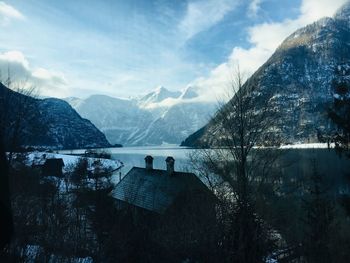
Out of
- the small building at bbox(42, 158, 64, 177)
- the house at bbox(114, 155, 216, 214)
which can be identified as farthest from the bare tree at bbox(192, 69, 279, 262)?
the small building at bbox(42, 158, 64, 177)

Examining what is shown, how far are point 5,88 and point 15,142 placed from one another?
10.3 ft

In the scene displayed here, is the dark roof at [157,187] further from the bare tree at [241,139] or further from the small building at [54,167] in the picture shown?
the small building at [54,167]

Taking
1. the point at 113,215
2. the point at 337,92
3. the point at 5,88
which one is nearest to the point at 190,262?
the point at 113,215

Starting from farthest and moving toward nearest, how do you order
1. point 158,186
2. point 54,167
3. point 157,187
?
point 54,167
point 158,186
point 157,187

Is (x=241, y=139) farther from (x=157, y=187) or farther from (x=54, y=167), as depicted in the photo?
(x=54, y=167)

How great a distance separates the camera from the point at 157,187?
123ft

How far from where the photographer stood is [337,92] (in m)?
24.2

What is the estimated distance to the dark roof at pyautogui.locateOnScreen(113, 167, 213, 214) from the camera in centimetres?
3369

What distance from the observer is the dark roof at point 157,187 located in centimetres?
3369

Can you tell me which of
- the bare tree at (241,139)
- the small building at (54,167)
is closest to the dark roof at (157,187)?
the bare tree at (241,139)

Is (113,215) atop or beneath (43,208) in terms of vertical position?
beneath

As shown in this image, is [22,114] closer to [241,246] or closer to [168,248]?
[168,248]

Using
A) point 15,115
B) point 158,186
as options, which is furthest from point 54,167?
point 15,115

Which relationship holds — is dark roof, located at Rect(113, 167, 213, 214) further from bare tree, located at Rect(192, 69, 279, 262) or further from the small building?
the small building
